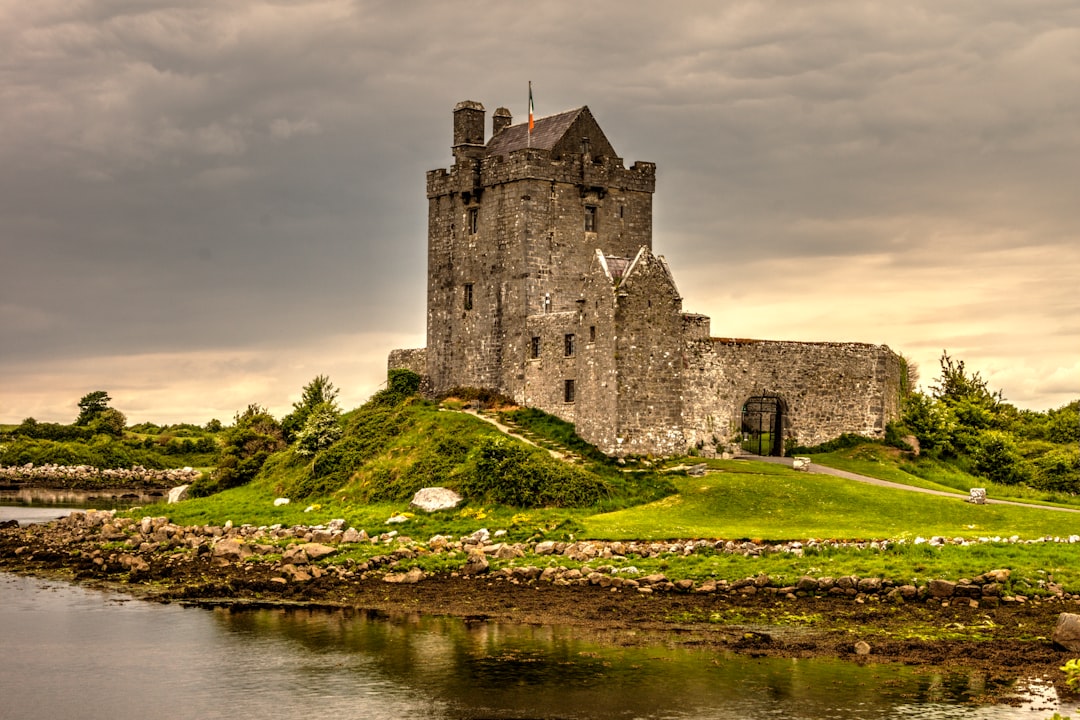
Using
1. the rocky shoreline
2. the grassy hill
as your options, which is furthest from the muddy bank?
the rocky shoreline

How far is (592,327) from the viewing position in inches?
2014

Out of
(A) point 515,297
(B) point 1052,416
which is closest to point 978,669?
(A) point 515,297

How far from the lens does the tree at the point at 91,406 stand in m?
116

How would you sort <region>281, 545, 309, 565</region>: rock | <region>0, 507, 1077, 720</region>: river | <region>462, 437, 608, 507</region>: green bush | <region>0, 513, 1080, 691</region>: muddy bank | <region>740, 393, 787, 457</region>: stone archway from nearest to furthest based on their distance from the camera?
1. <region>0, 507, 1077, 720</region>: river
2. <region>0, 513, 1080, 691</region>: muddy bank
3. <region>281, 545, 309, 565</region>: rock
4. <region>462, 437, 608, 507</region>: green bush
5. <region>740, 393, 787, 457</region>: stone archway

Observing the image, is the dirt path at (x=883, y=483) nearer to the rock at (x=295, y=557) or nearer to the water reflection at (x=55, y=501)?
the rock at (x=295, y=557)

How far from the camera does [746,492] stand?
4475cm

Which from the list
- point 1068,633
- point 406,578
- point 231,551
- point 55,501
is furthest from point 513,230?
point 55,501

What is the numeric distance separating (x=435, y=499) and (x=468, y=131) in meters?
20.6

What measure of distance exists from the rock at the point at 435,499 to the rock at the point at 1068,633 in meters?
23.0

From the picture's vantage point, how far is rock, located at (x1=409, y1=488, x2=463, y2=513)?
45.4 m

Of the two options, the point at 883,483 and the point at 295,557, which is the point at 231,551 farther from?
the point at 883,483

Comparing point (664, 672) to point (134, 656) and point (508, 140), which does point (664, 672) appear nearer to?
point (134, 656)

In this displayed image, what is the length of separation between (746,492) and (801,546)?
8.50m

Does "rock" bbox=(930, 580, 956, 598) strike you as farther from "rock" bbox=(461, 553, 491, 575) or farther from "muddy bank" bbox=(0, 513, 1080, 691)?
"rock" bbox=(461, 553, 491, 575)
